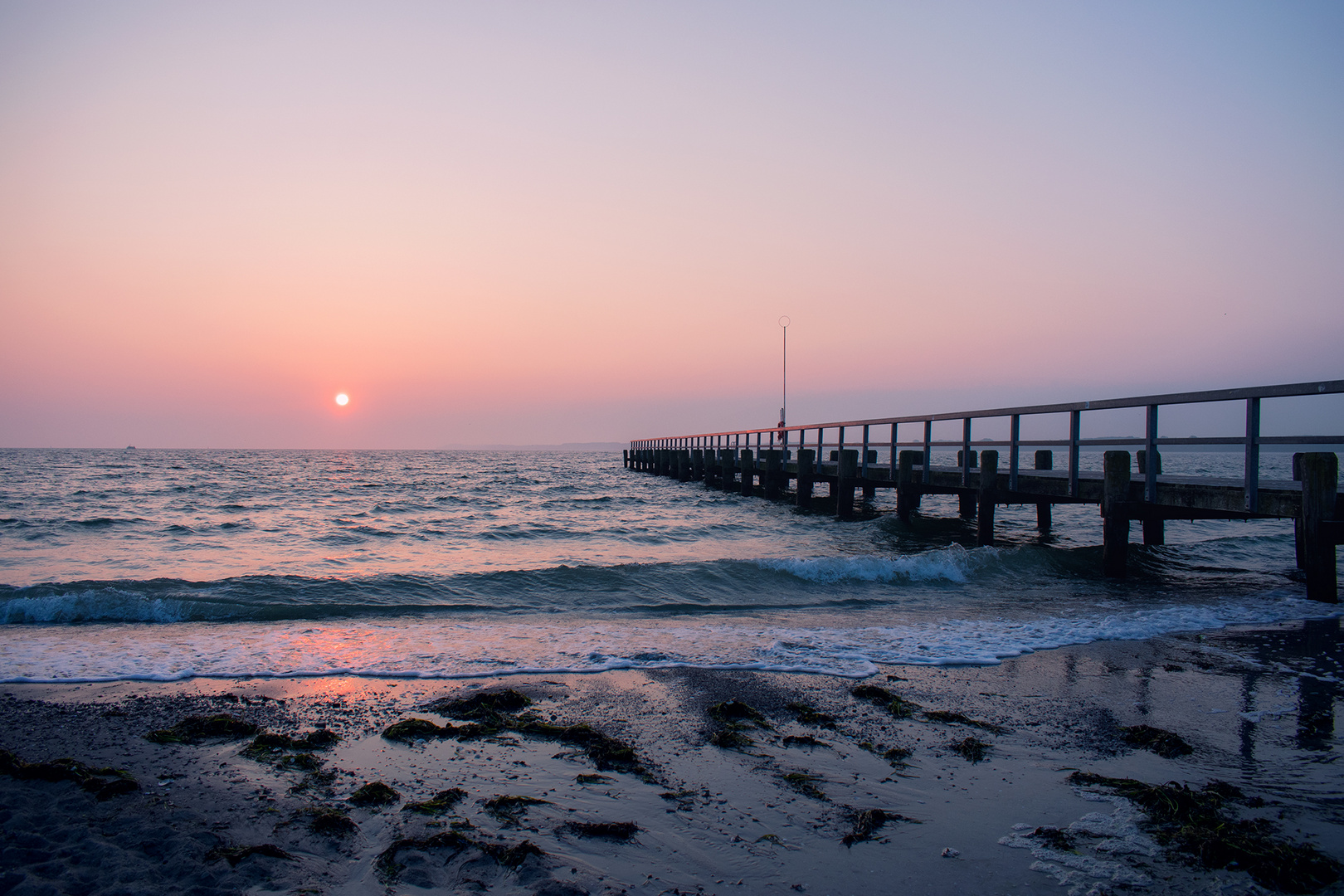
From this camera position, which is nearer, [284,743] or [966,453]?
[284,743]

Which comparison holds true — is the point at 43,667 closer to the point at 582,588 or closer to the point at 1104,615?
the point at 582,588

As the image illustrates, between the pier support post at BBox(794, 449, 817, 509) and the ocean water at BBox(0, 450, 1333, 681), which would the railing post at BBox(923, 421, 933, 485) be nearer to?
the ocean water at BBox(0, 450, 1333, 681)

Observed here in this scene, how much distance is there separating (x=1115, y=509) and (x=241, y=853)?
377 inches

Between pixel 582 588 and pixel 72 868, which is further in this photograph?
pixel 582 588

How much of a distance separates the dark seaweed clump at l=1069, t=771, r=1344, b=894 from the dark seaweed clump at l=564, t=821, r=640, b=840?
2048 millimetres

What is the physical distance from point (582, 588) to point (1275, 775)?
7.41 meters

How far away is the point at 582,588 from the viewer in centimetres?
978

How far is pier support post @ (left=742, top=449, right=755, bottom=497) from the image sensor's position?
26.3 meters

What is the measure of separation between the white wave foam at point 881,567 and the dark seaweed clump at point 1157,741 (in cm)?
610

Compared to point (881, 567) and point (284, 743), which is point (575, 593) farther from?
point (284, 743)

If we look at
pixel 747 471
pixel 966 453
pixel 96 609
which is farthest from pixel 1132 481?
pixel 747 471

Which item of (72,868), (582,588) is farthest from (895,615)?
(72,868)

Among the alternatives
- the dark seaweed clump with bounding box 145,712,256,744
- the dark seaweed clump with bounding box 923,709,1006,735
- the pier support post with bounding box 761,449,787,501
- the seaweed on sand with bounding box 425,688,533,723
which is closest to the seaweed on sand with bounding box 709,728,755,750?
the dark seaweed clump with bounding box 923,709,1006,735

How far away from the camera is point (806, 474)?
1994cm
